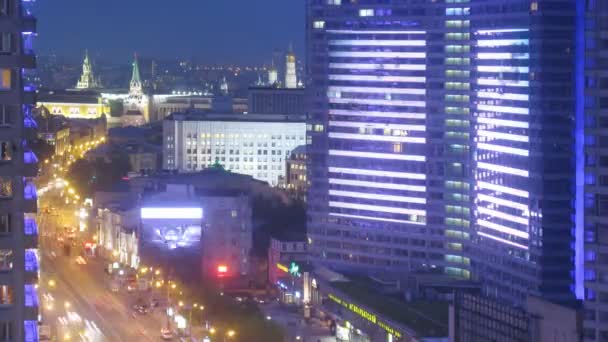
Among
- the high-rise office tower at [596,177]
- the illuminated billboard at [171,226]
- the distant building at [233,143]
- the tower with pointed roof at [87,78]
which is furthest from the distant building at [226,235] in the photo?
the tower with pointed roof at [87,78]

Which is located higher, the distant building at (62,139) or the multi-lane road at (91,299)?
the distant building at (62,139)

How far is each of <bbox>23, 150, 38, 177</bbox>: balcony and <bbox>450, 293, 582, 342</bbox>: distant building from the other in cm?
1751

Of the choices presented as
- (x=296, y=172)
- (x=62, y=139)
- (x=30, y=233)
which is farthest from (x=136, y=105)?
(x=30, y=233)

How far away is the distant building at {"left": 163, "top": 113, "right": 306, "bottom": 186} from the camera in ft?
339

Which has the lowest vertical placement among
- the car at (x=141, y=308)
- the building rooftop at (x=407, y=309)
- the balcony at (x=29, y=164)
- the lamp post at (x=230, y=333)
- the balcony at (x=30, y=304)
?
the car at (x=141, y=308)

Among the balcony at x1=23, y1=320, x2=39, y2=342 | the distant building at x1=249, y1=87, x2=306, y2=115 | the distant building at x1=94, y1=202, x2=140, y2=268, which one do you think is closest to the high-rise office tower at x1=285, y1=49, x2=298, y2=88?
the distant building at x1=249, y1=87, x2=306, y2=115

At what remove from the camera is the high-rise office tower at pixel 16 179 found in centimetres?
1429

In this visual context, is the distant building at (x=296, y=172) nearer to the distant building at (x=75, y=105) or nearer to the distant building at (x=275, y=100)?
the distant building at (x=275, y=100)

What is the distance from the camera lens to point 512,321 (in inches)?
1316

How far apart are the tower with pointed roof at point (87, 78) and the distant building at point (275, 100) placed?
2349 inches

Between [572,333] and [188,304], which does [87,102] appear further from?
[572,333]

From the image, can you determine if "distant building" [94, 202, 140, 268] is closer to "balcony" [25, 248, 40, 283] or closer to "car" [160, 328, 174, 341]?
"car" [160, 328, 174, 341]

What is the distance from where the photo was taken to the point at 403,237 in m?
58.2

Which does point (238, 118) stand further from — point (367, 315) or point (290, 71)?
point (367, 315)
